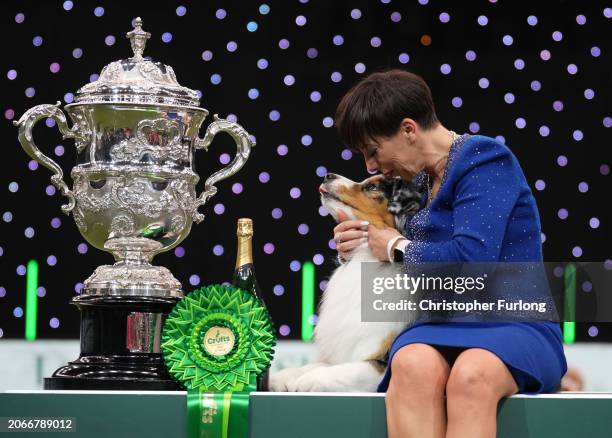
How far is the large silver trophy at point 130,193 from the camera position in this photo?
2109mm

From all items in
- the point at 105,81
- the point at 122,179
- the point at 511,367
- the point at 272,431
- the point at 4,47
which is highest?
the point at 4,47

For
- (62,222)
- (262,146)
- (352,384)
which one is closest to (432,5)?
(262,146)

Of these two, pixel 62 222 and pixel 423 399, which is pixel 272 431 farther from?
pixel 62 222

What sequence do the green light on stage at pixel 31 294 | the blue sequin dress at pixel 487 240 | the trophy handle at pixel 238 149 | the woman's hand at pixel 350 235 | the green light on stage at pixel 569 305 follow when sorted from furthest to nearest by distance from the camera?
the green light on stage at pixel 31 294, the green light on stage at pixel 569 305, the trophy handle at pixel 238 149, the woman's hand at pixel 350 235, the blue sequin dress at pixel 487 240

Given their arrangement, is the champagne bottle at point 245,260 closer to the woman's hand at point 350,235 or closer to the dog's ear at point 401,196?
the woman's hand at point 350,235

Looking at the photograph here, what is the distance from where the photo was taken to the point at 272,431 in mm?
1862

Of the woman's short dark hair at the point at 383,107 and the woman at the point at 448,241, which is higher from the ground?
the woman's short dark hair at the point at 383,107

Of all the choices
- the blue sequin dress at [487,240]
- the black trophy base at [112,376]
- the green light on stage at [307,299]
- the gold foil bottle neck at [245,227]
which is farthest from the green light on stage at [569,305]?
the black trophy base at [112,376]

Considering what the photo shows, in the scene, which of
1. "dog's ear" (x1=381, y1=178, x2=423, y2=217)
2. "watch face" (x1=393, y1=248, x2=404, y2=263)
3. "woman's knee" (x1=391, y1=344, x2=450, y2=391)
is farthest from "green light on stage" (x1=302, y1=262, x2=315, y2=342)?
"woman's knee" (x1=391, y1=344, x2=450, y2=391)

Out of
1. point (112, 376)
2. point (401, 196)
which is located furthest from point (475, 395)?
point (112, 376)

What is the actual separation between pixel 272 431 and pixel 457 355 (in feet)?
1.11

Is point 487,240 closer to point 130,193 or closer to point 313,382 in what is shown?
point 313,382

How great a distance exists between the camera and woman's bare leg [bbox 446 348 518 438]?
1757 mm

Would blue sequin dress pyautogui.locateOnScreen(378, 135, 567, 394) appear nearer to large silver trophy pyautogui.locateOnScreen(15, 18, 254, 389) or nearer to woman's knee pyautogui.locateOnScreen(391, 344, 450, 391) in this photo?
woman's knee pyautogui.locateOnScreen(391, 344, 450, 391)
